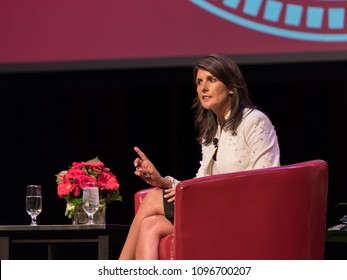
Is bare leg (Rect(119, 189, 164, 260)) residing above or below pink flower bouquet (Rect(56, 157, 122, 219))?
below

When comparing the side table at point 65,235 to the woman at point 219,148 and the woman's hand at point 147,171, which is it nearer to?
the woman at point 219,148

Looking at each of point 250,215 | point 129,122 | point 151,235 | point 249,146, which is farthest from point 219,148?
point 129,122

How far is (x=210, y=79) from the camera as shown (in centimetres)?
333

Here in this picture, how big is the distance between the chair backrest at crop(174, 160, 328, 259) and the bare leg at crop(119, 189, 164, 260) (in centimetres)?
21

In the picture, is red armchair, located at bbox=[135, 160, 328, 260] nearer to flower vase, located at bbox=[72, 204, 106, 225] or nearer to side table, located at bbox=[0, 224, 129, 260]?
side table, located at bbox=[0, 224, 129, 260]

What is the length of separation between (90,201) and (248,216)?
0.73 m

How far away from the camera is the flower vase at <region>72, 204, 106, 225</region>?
11.5ft

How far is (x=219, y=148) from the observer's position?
3.36 metres

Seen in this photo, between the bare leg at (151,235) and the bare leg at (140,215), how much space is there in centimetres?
4

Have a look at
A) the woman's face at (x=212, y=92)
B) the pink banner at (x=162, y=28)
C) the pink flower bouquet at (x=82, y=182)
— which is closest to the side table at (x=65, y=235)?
the pink flower bouquet at (x=82, y=182)

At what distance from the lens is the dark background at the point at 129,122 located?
4.84 metres

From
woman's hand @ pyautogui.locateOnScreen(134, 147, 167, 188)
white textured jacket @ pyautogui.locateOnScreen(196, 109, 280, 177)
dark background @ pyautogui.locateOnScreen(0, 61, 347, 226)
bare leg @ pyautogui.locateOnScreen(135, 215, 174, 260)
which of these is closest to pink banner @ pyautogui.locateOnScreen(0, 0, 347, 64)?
dark background @ pyautogui.locateOnScreen(0, 61, 347, 226)
